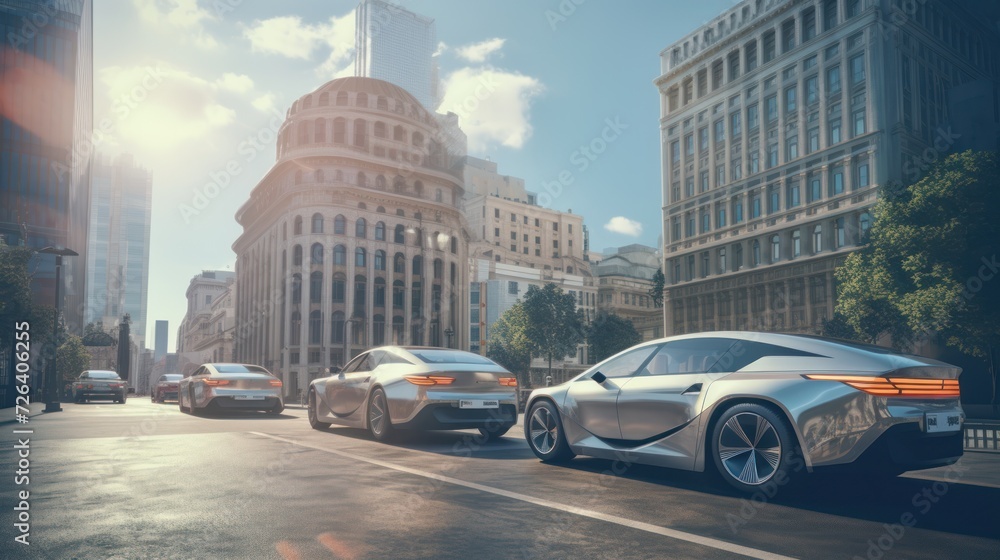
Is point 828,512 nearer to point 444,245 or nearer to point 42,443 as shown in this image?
point 42,443

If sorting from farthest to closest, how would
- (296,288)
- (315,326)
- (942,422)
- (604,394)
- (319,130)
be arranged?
(319,130), (296,288), (315,326), (604,394), (942,422)

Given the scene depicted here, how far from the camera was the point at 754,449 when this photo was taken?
18.4 ft

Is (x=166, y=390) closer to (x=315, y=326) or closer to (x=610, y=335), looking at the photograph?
(x=315, y=326)

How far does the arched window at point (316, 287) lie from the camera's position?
233 ft

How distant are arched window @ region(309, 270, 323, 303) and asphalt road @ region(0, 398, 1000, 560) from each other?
6394 cm

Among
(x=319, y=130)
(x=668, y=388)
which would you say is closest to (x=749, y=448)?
(x=668, y=388)

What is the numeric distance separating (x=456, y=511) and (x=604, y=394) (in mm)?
2490

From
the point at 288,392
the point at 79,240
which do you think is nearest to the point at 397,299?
the point at 288,392

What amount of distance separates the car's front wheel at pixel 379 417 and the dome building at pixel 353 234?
189 ft

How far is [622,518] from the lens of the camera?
15.3 feet

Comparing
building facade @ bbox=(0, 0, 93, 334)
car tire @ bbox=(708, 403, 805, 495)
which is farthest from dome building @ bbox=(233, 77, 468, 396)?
car tire @ bbox=(708, 403, 805, 495)

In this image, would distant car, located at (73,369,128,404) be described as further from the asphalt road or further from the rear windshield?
the rear windshield

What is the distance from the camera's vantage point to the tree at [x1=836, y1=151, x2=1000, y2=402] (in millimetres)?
25750

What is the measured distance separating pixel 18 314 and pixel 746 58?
174 ft
